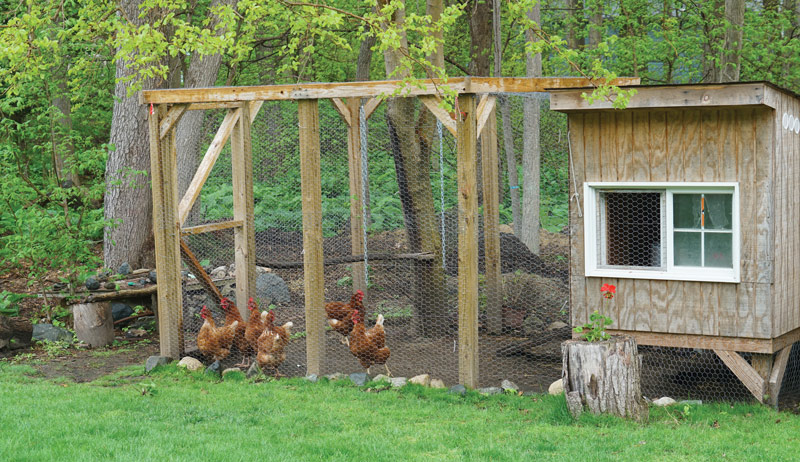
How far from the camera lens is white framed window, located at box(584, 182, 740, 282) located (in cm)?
615

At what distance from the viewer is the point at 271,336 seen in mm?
7262

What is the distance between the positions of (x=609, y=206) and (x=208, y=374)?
395cm

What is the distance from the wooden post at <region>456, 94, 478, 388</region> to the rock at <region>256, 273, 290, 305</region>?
16.2 feet

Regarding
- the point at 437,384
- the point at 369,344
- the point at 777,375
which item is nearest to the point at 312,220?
the point at 369,344

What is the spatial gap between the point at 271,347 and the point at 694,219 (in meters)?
3.80

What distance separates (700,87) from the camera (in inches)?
228

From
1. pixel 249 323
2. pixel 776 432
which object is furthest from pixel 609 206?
pixel 249 323

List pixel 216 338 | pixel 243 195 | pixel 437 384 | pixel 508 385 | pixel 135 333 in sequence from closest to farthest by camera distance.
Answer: pixel 508 385
pixel 437 384
pixel 216 338
pixel 243 195
pixel 135 333

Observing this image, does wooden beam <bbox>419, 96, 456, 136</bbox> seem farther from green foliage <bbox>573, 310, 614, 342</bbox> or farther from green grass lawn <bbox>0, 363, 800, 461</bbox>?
green grass lawn <bbox>0, 363, 800, 461</bbox>

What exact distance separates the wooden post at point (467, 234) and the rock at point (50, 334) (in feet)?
16.5

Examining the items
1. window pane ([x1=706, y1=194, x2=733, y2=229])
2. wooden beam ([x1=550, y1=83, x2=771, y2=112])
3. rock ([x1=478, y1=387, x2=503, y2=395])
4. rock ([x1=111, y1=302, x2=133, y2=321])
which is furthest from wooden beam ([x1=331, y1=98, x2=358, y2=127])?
window pane ([x1=706, y1=194, x2=733, y2=229])

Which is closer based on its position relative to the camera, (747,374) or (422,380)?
(747,374)

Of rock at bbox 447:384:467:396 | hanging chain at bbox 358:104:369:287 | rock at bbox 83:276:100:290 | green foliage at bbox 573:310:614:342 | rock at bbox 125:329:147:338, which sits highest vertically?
hanging chain at bbox 358:104:369:287

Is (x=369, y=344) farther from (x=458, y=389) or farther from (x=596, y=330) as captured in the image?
(x=596, y=330)
